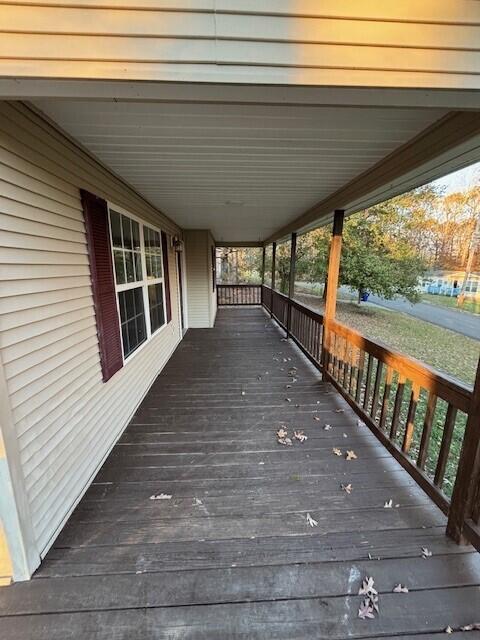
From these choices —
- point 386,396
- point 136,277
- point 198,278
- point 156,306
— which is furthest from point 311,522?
point 198,278

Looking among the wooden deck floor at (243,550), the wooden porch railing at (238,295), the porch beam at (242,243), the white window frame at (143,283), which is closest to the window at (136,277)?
the white window frame at (143,283)

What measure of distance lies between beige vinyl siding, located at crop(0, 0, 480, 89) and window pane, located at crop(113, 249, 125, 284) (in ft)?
5.84

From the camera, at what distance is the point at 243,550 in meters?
1.59

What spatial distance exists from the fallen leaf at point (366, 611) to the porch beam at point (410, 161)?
246 cm

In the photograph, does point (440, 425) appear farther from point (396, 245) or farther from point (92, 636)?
point (396, 245)

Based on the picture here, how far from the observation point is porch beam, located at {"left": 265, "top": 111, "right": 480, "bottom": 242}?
5.05 ft

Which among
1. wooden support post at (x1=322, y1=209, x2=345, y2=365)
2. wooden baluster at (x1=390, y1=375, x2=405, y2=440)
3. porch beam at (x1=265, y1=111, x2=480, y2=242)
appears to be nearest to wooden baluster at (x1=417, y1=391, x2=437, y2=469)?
wooden baluster at (x1=390, y1=375, x2=405, y2=440)

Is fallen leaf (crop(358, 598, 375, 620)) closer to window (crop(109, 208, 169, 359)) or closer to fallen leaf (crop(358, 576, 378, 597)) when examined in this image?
fallen leaf (crop(358, 576, 378, 597))

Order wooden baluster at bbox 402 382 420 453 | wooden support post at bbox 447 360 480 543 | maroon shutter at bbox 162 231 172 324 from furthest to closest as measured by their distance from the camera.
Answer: maroon shutter at bbox 162 231 172 324 → wooden baluster at bbox 402 382 420 453 → wooden support post at bbox 447 360 480 543

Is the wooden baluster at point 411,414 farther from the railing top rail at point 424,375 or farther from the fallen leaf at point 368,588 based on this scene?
the fallen leaf at point 368,588

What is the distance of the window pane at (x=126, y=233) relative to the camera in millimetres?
2994

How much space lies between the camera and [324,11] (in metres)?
1.10

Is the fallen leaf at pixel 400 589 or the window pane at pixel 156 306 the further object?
the window pane at pixel 156 306

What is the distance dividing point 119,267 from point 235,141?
167cm
